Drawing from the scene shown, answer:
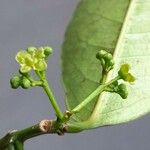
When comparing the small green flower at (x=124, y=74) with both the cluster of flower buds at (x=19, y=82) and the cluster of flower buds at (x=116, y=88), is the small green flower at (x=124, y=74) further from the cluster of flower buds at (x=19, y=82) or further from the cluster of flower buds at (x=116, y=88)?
the cluster of flower buds at (x=19, y=82)

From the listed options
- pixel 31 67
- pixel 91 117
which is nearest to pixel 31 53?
pixel 31 67

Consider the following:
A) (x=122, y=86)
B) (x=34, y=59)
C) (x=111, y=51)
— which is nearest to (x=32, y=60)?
(x=34, y=59)

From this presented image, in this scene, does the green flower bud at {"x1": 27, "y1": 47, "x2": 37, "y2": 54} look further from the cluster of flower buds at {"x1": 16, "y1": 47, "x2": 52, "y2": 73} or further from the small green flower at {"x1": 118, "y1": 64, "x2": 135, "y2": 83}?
the small green flower at {"x1": 118, "y1": 64, "x2": 135, "y2": 83}

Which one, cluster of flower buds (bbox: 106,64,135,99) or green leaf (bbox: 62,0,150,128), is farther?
green leaf (bbox: 62,0,150,128)

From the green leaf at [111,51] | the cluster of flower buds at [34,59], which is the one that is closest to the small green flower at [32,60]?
the cluster of flower buds at [34,59]

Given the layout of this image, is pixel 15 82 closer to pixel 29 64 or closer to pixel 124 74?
pixel 29 64

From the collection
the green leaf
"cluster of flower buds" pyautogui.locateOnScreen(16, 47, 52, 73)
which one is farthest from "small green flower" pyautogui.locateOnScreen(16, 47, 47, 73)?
the green leaf
